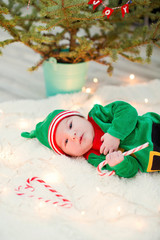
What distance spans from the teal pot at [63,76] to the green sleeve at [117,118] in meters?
0.51

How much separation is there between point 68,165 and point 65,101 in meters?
0.56

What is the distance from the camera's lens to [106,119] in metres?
1.24

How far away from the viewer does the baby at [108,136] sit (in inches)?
43.1

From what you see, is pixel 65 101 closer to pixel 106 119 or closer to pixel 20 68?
pixel 106 119

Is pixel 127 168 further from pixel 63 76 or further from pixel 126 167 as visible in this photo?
pixel 63 76

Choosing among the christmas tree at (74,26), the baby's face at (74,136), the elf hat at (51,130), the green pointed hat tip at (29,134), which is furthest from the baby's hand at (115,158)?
the christmas tree at (74,26)

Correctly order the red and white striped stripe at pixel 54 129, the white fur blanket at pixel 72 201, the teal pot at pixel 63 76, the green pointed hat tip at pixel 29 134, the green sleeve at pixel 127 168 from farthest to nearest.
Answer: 1. the teal pot at pixel 63 76
2. the green pointed hat tip at pixel 29 134
3. the red and white striped stripe at pixel 54 129
4. the green sleeve at pixel 127 168
5. the white fur blanket at pixel 72 201

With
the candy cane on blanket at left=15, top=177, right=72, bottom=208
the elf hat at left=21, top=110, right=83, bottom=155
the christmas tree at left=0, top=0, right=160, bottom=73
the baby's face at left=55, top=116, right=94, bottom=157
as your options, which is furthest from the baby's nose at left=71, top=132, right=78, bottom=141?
the christmas tree at left=0, top=0, right=160, bottom=73

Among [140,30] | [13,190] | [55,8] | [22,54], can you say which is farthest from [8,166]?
[22,54]

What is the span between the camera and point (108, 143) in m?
1.11

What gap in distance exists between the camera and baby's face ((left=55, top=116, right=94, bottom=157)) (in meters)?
1.11

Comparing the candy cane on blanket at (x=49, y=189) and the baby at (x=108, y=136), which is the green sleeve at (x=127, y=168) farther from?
the candy cane on blanket at (x=49, y=189)

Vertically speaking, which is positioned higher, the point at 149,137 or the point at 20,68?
the point at 20,68

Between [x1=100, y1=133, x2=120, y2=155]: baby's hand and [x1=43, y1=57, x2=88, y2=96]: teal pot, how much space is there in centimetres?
70
